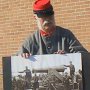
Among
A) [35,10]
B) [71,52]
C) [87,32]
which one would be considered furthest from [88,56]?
[87,32]

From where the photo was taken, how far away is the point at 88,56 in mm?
3193

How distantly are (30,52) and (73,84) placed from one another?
0.48 m

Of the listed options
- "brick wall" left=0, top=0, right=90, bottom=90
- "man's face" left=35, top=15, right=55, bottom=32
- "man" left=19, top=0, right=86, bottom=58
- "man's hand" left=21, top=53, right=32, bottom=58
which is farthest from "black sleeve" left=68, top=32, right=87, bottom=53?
"brick wall" left=0, top=0, right=90, bottom=90

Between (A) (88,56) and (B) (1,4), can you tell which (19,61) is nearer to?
(A) (88,56)

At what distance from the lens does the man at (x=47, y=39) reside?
3355 millimetres

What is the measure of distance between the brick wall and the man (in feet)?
10.6

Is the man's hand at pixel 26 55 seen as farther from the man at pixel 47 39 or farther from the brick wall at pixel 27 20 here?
the brick wall at pixel 27 20

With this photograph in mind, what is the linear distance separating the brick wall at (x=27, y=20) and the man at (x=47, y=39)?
3.24 meters

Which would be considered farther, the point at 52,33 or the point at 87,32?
the point at 87,32

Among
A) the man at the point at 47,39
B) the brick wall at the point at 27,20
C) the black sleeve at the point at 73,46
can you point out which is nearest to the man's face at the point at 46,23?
the man at the point at 47,39

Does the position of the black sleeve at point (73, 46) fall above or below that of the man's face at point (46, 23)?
below

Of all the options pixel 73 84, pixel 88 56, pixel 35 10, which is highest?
pixel 35 10

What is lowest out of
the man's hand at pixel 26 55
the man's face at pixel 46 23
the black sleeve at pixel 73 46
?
the man's hand at pixel 26 55

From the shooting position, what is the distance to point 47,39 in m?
3.43
